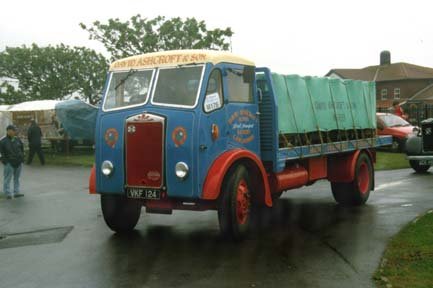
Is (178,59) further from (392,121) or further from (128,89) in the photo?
(392,121)

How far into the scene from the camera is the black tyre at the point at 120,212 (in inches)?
353

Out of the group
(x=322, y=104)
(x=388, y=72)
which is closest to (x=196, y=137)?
(x=322, y=104)

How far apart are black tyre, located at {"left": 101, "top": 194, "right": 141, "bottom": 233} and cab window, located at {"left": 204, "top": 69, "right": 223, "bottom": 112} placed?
184 centimetres

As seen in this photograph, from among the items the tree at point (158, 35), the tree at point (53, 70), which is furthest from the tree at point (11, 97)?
the tree at point (158, 35)

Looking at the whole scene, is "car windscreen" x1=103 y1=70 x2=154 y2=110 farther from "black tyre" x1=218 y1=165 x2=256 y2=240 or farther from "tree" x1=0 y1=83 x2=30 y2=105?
"tree" x1=0 y1=83 x2=30 y2=105

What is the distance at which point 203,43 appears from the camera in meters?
39.9

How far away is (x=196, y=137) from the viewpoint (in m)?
7.90

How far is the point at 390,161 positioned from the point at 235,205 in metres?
15.1

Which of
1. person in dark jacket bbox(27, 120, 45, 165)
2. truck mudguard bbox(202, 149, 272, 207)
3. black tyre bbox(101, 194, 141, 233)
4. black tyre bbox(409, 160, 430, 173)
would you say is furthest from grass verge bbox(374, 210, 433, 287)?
person in dark jacket bbox(27, 120, 45, 165)

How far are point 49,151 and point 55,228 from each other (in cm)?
2248

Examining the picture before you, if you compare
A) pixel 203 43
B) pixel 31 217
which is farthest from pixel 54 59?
pixel 31 217

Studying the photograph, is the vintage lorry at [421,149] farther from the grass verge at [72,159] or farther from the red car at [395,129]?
the grass verge at [72,159]

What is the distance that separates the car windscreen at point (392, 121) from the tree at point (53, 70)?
109 feet

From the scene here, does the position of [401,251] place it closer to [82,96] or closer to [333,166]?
[333,166]
